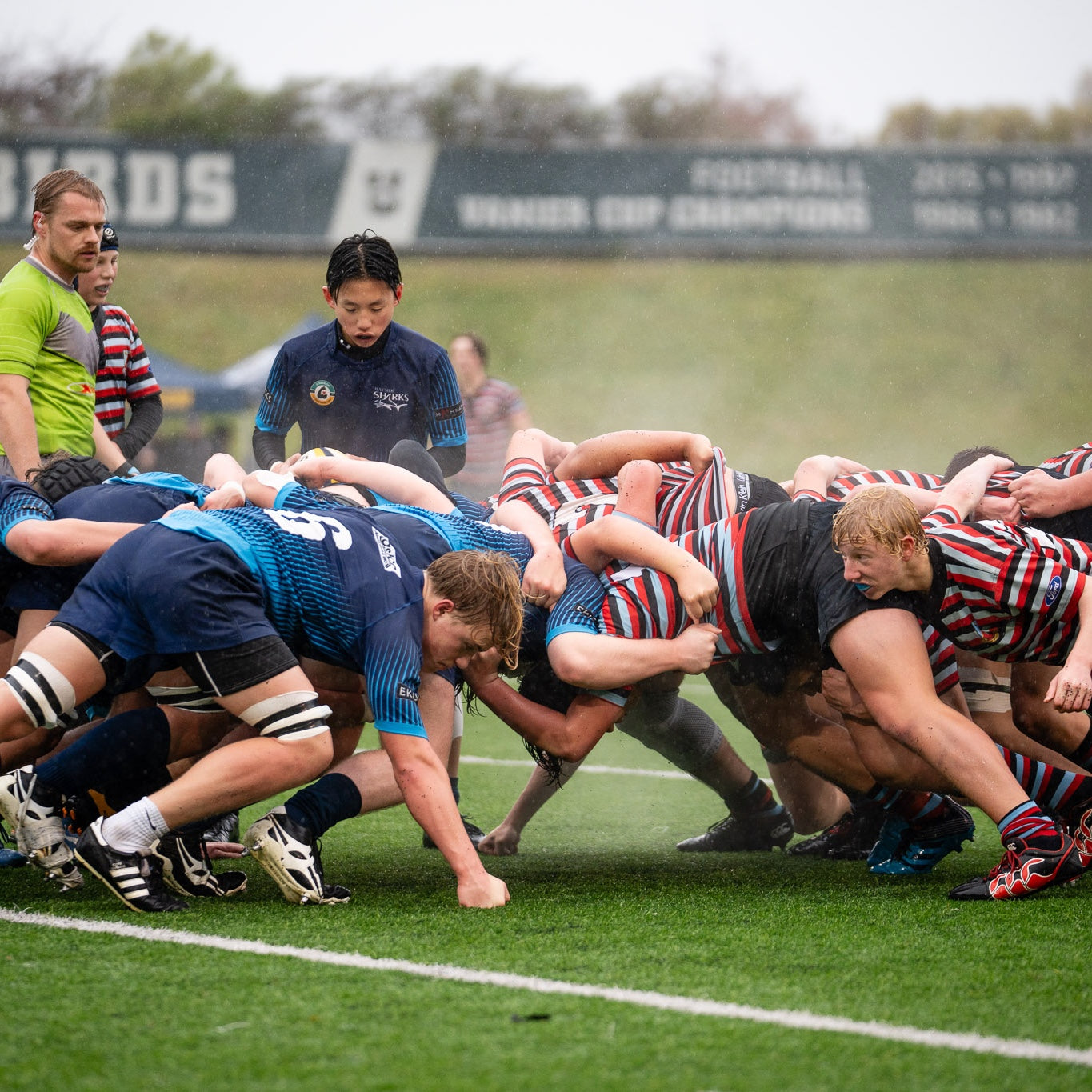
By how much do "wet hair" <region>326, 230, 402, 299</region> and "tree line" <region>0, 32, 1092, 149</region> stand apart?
2381 centimetres

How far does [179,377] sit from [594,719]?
13.6 metres

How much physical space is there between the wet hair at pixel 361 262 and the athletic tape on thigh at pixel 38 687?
1.96m

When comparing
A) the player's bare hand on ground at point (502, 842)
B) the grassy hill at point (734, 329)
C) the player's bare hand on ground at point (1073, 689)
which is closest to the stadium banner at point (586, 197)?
the grassy hill at point (734, 329)

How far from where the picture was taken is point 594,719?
12.0 ft

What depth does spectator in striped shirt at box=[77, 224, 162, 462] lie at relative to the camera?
15.8 feet

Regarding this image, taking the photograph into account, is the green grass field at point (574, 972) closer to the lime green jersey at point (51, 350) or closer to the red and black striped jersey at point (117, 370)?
the lime green jersey at point (51, 350)

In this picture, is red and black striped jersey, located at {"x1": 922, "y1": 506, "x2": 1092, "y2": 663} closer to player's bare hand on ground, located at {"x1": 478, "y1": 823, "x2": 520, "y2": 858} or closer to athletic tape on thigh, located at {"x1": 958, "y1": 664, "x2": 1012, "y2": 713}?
athletic tape on thigh, located at {"x1": 958, "y1": 664, "x2": 1012, "y2": 713}

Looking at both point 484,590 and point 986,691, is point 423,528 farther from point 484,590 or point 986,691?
point 986,691

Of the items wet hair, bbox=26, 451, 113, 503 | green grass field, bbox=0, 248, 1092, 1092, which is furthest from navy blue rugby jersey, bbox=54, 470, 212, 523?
green grass field, bbox=0, 248, 1092, 1092

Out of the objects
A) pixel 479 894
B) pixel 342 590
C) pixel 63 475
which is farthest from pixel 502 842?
pixel 63 475

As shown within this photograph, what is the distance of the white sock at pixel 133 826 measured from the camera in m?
3.11

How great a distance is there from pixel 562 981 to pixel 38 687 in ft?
4.73

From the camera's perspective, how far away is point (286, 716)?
3207 mm

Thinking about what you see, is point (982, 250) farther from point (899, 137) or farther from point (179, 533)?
point (179, 533)
